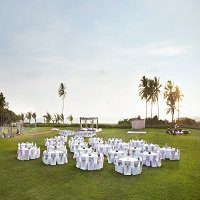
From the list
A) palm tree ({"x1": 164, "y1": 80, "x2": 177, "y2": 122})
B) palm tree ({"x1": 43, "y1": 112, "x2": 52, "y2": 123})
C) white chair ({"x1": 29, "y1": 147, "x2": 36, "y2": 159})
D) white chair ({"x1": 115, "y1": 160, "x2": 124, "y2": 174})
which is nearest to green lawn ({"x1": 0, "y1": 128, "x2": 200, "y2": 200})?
white chair ({"x1": 115, "y1": 160, "x2": 124, "y2": 174})

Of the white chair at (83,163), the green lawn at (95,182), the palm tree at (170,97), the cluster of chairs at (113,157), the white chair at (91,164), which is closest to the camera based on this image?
the green lawn at (95,182)

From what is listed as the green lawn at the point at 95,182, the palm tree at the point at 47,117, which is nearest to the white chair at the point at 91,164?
the green lawn at the point at 95,182

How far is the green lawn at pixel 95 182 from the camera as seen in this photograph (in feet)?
40.7

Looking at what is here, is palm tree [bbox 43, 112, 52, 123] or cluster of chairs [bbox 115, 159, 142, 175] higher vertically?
palm tree [bbox 43, 112, 52, 123]

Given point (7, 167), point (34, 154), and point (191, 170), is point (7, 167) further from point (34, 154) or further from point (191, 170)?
point (191, 170)

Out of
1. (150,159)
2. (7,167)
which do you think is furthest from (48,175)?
(150,159)

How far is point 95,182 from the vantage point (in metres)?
14.4

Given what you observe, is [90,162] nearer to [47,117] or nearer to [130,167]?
[130,167]

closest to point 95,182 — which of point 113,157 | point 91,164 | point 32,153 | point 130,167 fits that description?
point 130,167

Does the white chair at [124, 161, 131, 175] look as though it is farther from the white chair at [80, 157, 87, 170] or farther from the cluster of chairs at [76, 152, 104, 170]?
the white chair at [80, 157, 87, 170]

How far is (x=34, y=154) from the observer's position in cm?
2144

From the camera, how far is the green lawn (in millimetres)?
12391

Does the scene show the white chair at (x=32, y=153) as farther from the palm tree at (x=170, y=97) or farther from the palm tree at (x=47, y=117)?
the palm tree at (x=47, y=117)

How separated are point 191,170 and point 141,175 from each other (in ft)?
11.5
